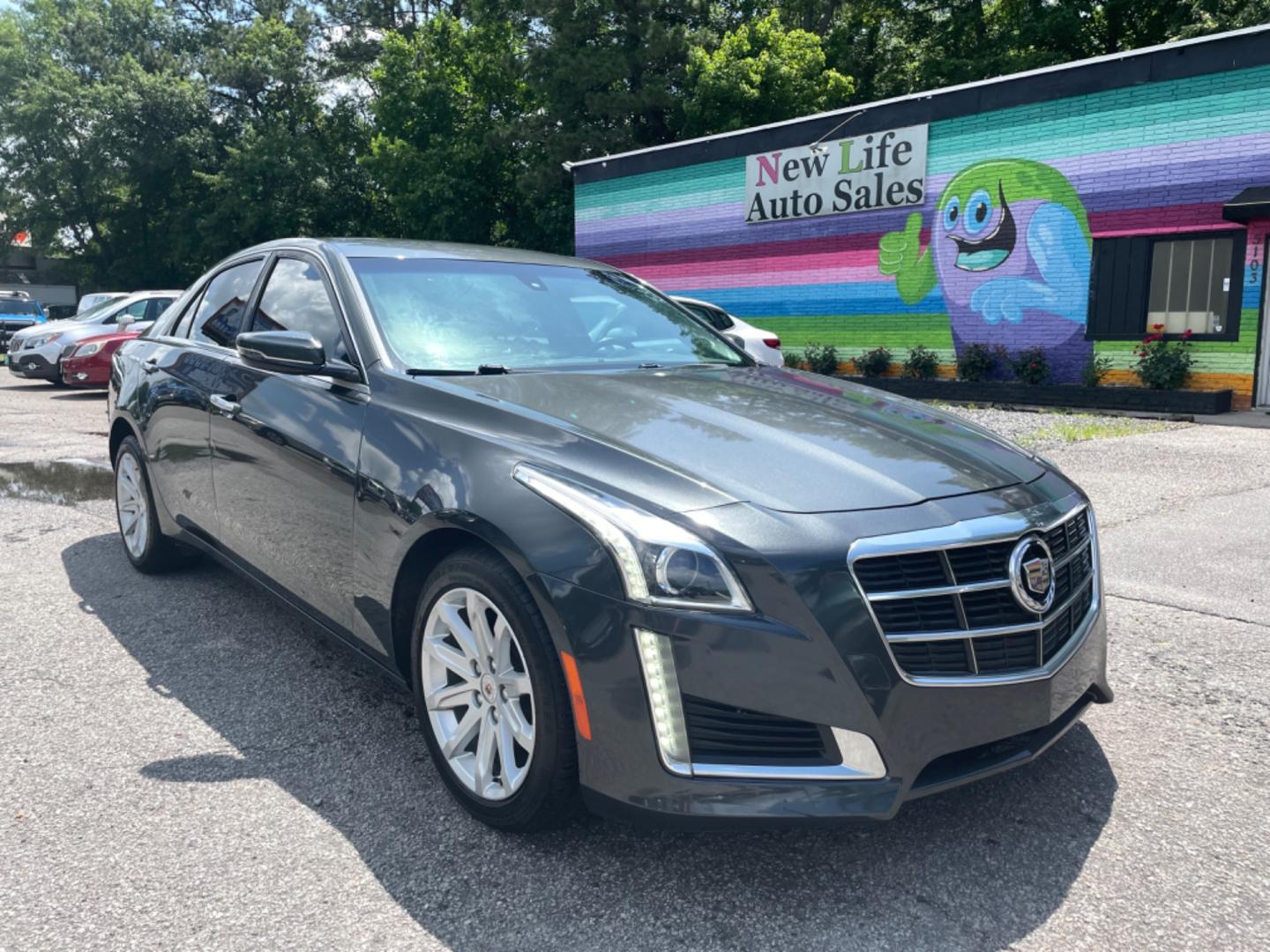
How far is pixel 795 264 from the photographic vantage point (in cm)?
1858

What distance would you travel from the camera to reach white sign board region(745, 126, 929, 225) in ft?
54.3

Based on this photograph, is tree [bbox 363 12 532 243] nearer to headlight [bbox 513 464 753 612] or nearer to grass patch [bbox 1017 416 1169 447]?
grass patch [bbox 1017 416 1169 447]

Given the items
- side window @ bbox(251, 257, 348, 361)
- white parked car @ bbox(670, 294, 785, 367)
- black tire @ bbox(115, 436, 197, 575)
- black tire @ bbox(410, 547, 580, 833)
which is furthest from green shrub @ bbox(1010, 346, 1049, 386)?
black tire @ bbox(410, 547, 580, 833)

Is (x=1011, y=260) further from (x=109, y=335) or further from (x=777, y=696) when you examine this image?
(x=777, y=696)

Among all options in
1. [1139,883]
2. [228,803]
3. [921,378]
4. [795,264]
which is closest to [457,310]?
[228,803]

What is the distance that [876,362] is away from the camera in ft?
56.3

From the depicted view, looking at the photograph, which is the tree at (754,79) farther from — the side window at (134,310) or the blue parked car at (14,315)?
the blue parked car at (14,315)

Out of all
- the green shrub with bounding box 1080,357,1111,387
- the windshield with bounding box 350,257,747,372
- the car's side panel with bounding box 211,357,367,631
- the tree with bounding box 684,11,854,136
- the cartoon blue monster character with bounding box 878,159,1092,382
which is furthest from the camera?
the tree with bounding box 684,11,854,136

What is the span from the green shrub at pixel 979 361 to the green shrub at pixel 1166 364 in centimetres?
225

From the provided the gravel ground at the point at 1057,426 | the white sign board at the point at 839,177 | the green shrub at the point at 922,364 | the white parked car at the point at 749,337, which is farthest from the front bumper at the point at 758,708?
the white sign board at the point at 839,177

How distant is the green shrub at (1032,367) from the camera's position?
1480 cm

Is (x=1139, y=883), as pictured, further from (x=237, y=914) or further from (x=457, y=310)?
(x=457, y=310)

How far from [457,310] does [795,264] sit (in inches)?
619

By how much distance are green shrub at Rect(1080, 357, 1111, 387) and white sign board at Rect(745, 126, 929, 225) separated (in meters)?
4.03
